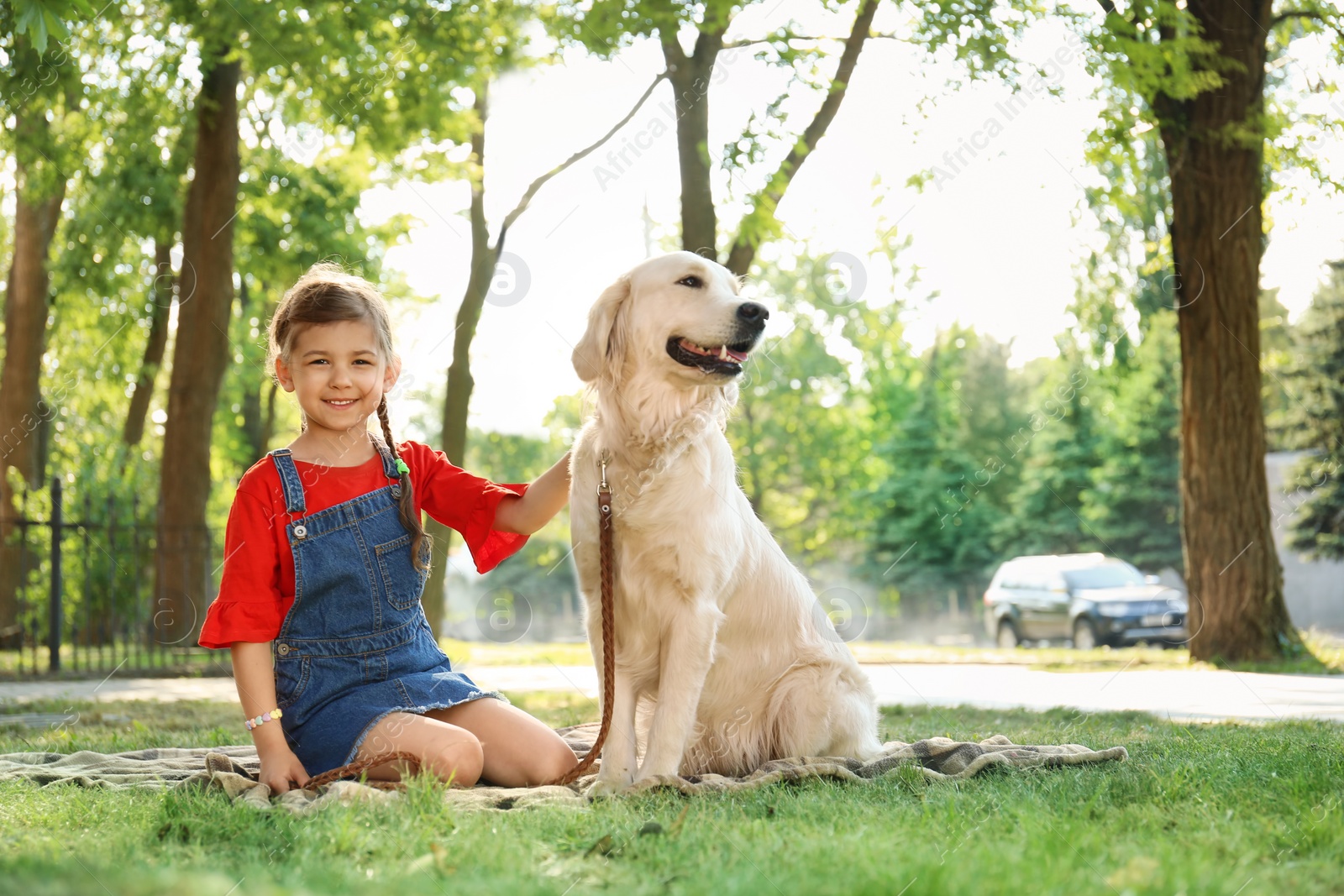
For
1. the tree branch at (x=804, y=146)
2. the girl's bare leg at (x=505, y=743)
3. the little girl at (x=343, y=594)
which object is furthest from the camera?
the tree branch at (x=804, y=146)

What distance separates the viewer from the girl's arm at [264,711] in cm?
326

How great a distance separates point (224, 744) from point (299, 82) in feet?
25.3

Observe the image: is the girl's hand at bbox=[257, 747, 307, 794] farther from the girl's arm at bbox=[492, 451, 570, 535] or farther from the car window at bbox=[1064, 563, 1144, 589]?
the car window at bbox=[1064, 563, 1144, 589]

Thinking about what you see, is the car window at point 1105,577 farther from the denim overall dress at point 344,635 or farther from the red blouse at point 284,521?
the denim overall dress at point 344,635

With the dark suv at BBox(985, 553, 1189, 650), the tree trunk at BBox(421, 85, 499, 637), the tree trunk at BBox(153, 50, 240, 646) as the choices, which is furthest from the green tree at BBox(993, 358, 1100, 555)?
the tree trunk at BBox(153, 50, 240, 646)

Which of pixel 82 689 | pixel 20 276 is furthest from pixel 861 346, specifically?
pixel 82 689

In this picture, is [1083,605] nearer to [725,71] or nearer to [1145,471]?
[725,71]

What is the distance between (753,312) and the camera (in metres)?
3.51

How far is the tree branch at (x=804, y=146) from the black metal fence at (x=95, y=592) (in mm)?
5743

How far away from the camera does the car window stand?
17.3 metres

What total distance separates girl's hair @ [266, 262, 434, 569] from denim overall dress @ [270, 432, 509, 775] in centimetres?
6

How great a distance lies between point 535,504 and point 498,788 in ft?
3.09

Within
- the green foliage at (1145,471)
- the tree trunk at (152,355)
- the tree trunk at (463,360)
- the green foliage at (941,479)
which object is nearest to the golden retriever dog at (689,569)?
the tree trunk at (463,360)

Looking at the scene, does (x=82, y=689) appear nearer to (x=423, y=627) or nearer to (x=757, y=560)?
(x=423, y=627)
